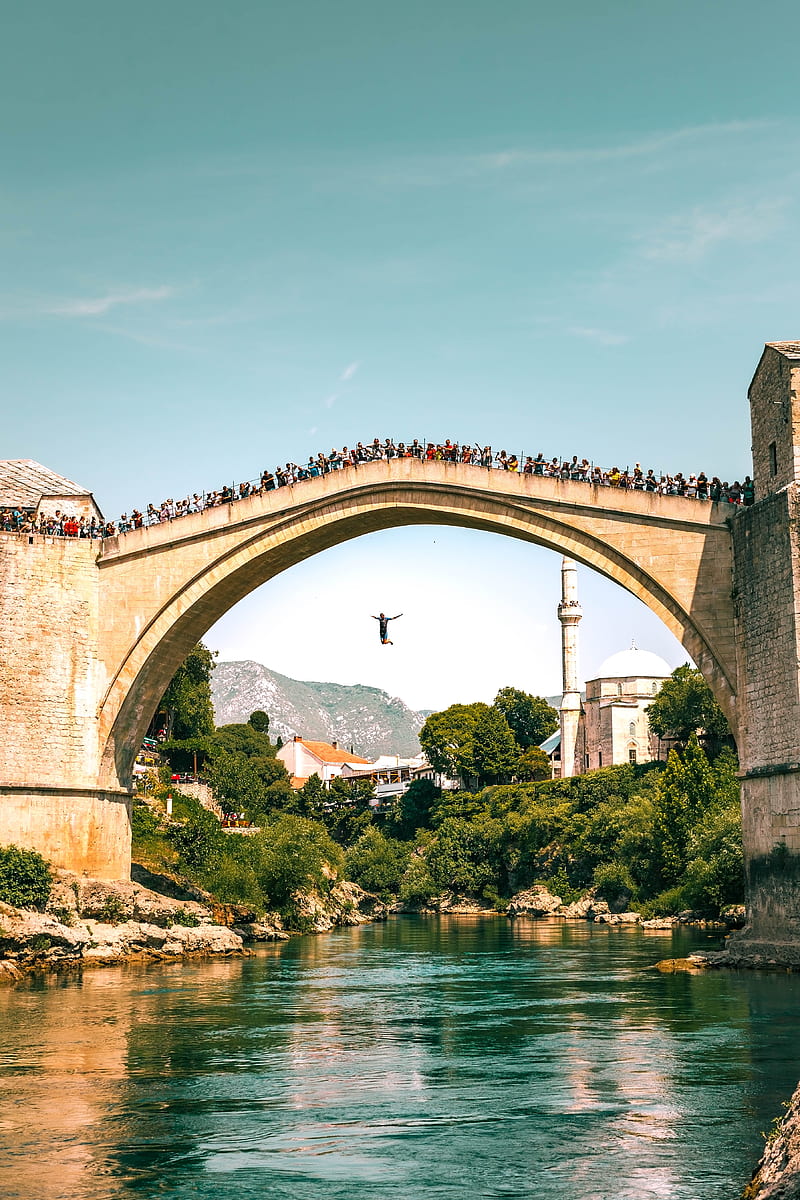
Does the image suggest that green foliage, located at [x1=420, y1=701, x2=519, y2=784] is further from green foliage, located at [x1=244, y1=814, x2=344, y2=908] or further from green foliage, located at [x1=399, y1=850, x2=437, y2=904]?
green foliage, located at [x1=244, y1=814, x2=344, y2=908]

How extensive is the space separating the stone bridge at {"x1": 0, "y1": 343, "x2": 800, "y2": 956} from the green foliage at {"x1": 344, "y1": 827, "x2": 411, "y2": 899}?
3282 centimetres

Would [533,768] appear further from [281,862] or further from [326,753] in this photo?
[281,862]

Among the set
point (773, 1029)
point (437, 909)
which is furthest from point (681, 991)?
point (437, 909)

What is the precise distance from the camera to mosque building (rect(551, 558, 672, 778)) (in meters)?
69.8

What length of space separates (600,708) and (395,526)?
43.8 m

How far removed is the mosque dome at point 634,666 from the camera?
73.4m

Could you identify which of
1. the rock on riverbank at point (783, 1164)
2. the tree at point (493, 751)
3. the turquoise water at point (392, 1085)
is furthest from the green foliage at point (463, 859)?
the rock on riverbank at point (783, 1164)

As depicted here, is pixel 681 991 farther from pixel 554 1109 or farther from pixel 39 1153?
pixel 39 1153

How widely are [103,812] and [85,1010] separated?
987cm

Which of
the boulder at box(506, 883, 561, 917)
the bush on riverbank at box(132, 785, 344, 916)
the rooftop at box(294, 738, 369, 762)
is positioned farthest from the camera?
the rooftop at box(294, 738, 369, 762)

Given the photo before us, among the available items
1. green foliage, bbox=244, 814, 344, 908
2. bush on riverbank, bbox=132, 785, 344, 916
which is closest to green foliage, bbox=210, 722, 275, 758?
green foliage, bbox=244, 814, 344, 908

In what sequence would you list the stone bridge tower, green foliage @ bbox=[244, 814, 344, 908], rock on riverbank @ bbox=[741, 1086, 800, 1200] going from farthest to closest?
1. green foliage @ bbox=[244, 814, 344, 908]
2. the stone bridge tower
3. rock on riverbank @ bbox=[741, 1086, 800, 1200]

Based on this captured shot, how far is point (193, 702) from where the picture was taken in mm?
53094

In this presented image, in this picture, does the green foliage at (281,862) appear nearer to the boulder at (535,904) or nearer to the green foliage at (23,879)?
the green foliage at (23,879)
